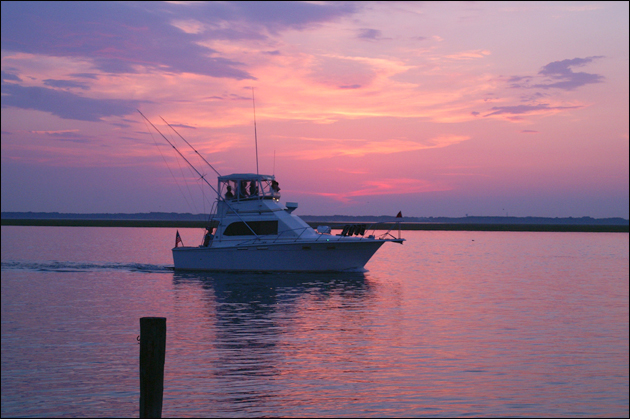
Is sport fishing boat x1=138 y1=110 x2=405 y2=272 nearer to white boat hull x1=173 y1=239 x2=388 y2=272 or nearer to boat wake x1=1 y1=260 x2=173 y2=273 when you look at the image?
white boat hull x1=173 y1=239 x2=388 y2=272

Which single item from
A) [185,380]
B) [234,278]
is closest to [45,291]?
[234,278]

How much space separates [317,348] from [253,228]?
15598mm

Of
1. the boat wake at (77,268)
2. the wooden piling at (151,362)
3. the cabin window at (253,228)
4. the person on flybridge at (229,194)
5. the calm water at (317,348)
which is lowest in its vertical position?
the calm water at (317,348)

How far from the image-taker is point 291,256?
29.5 m

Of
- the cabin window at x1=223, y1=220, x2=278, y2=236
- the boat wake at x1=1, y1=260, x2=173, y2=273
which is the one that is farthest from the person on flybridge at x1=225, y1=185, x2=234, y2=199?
the boat wake at x1=1, y1=260, x2=173, y2=273

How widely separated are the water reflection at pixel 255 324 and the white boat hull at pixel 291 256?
2.83 feet

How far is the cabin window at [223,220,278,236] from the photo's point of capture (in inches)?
1201

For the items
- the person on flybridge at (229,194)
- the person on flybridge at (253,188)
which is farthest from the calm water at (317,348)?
the person on flybridge at (253,188)

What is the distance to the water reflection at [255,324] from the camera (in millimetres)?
11786

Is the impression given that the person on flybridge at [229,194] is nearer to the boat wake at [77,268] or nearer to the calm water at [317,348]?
the calm water at [317,348]

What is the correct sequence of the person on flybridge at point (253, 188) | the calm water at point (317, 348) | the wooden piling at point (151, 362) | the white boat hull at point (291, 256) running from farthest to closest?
1. the person on flybridge at point (253, 188)
2. the white boat hull at point (291, 256)
3. the calm water at point (317, 348)
4. the wooden piling at point (151, 362)

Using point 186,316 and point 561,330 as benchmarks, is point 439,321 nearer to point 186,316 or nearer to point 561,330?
point 561,330

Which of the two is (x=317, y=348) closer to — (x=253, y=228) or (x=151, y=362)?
(x=151, y=362)

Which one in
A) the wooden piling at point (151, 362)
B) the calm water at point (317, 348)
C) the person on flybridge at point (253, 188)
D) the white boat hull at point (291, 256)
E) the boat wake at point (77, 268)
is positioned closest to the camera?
the wooden piling at point (151, 362)
